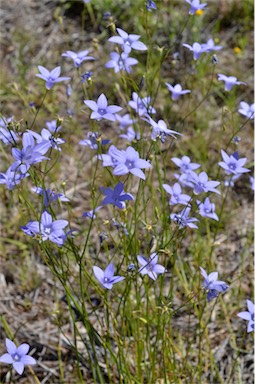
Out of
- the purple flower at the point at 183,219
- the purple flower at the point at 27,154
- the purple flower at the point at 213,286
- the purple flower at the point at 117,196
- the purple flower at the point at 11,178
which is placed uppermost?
the purple flower at the point at 27,154

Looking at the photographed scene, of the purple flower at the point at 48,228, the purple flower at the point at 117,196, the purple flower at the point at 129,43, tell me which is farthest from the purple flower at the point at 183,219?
the purple flower at the point at 129,43

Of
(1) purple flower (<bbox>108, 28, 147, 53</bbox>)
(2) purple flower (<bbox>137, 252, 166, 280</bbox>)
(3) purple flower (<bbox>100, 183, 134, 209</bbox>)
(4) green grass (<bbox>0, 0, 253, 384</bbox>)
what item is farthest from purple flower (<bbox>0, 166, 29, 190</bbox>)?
(1) purple flower (<bbox>108, 28, 147, 53</bbox>)

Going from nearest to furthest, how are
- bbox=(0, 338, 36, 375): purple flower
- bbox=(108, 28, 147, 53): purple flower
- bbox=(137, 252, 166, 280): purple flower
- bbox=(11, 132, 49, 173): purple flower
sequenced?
bbox=(11, 132, 49, 173): purple flower, bbox=(0, 338, 36, 375): purple flower, bbox=(137, 252, 166, 280): purple flower, bbox=(108, 28, 147, 53): purple flower

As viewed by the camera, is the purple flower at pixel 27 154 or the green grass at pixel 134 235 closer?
the purple flower at pixel 27 154

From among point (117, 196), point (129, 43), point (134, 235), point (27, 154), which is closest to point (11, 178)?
point (27, 154)

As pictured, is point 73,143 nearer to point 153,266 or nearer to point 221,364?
point 221,364

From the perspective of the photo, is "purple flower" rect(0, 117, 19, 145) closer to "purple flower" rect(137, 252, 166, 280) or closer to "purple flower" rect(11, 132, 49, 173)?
"purple flower" rect(11, 132, 49, 173)

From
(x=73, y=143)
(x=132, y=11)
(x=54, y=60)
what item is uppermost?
(x=132, y=11)

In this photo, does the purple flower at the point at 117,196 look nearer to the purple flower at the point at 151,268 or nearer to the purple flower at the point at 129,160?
the purple flower at the point at 129,160

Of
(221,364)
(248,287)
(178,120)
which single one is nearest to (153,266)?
(221,364)

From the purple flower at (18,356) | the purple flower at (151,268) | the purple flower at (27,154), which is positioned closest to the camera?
the purple flower at (27,154)

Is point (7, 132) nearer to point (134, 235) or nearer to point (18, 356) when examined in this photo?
point (134, 235)
